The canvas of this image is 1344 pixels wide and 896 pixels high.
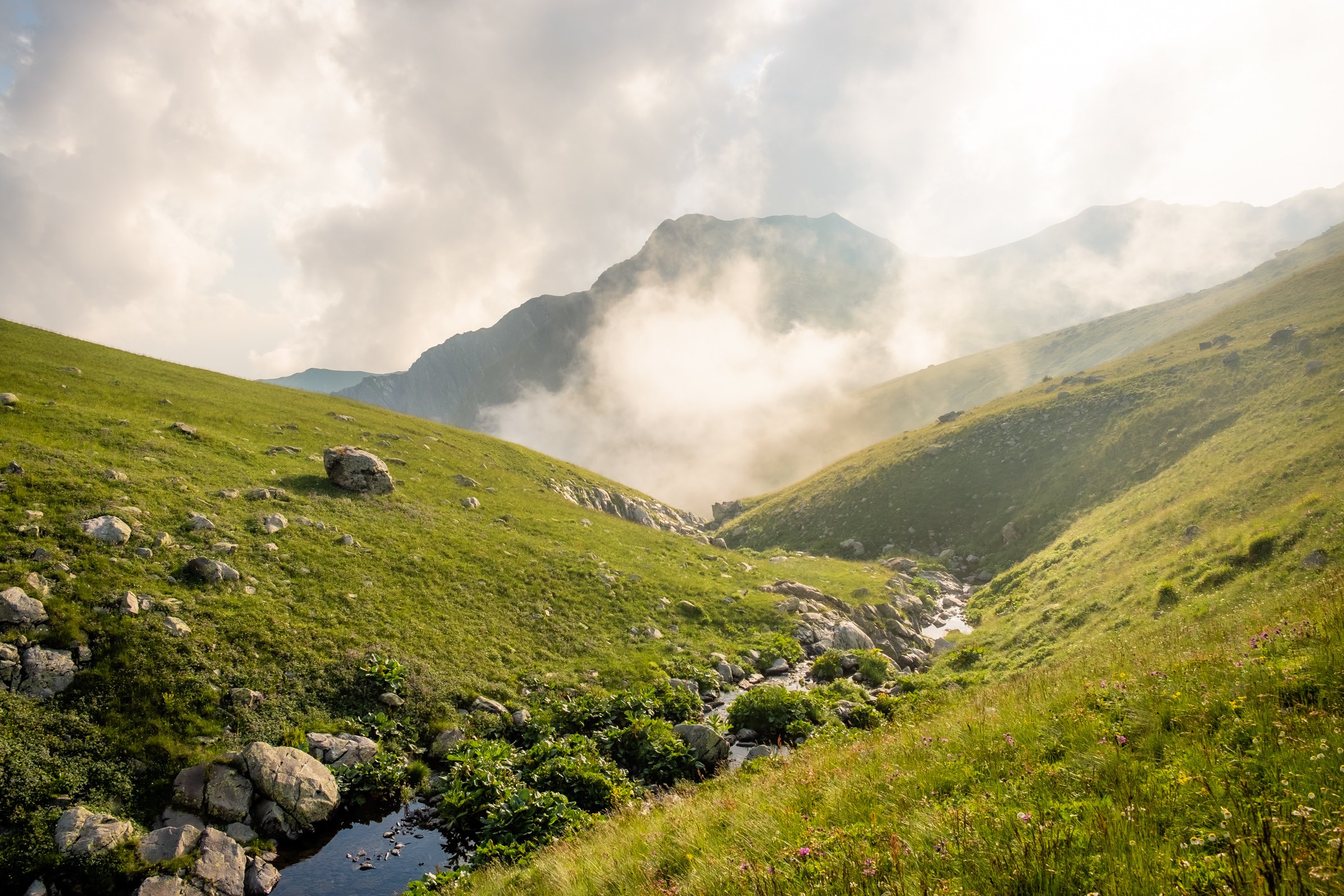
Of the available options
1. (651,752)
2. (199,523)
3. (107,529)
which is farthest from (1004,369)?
(107,529)

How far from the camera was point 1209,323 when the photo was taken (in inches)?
3014

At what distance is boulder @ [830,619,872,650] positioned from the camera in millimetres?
29906

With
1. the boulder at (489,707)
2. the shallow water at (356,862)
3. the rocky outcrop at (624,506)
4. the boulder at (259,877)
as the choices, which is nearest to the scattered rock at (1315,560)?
the boulder at (489,707)

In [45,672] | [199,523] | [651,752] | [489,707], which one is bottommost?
[651,752]

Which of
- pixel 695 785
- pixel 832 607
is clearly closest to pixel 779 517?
pixel 832 607

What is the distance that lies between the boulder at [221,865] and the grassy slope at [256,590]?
1792 mm

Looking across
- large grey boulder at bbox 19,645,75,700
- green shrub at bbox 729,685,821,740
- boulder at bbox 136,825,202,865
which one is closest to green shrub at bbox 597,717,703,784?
green shrub at bbox 729,685,821,740

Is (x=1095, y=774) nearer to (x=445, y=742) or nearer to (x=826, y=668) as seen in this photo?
(x=445, y=742)

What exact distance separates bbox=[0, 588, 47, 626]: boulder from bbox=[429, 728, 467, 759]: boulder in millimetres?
10972

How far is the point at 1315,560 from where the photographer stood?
1795 cm

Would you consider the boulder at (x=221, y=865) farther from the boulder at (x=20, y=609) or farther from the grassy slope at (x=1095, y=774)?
the boulder at (x=20, y=609)

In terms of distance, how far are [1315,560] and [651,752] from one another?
23.5m

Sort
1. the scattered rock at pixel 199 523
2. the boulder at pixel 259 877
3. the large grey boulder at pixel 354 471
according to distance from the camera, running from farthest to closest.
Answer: the large grey boulder at pixel 354 471 → the scattered rock at pixel 199 523 → the boulder at pixel 259 877

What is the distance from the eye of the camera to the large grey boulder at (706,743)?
16.3 metres
